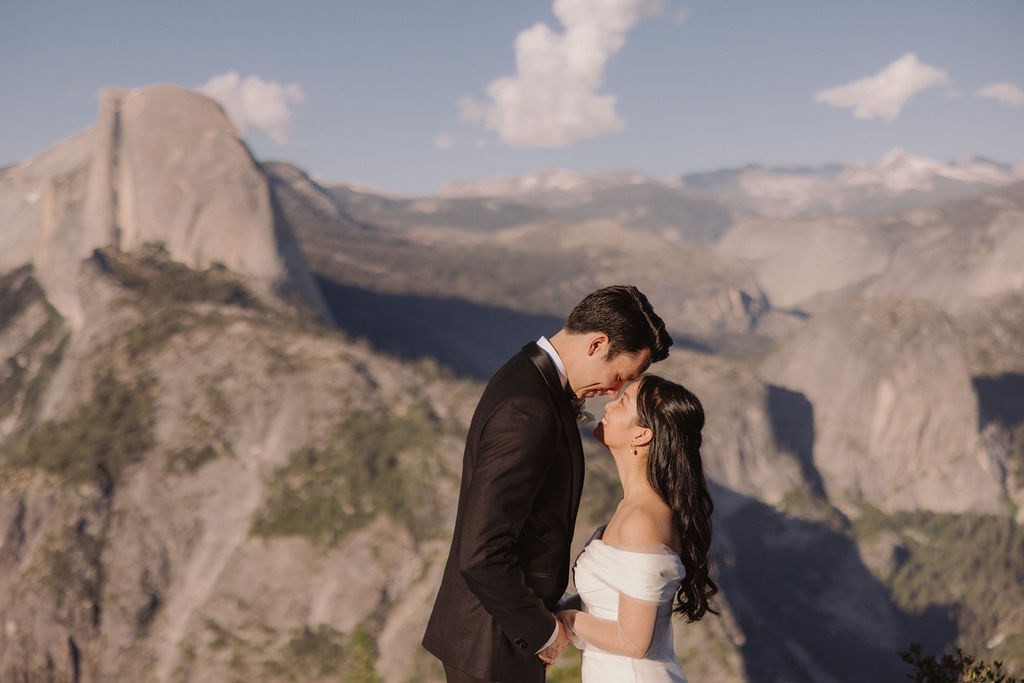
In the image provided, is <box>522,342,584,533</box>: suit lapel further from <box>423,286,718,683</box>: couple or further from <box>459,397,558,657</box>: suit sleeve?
<box>459,397,558,657</box>: suit sleeve

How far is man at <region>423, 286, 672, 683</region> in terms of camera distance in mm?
4461

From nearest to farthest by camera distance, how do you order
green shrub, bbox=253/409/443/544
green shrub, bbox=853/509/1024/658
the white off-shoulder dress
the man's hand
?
the man's hand → the white off-shoulder dress → green shrub, bbox=253/409/443/544 → green shrub, bbox=853/509/1024/658

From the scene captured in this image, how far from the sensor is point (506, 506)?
4449 mm

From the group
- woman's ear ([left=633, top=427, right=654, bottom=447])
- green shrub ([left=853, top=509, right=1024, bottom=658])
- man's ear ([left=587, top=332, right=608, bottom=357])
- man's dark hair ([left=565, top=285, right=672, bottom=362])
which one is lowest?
green shrub ([left=853, top=509, right=1024, bottom=658])

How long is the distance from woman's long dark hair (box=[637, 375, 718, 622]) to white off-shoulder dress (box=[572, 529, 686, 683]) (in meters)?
0.31

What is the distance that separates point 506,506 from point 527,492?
16 cm

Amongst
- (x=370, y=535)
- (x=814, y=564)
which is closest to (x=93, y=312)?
(x=370, y=535)

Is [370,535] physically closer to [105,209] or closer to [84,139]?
[105,209]

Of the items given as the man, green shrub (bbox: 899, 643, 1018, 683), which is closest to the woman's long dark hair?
the man

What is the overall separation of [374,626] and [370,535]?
5.58 meters

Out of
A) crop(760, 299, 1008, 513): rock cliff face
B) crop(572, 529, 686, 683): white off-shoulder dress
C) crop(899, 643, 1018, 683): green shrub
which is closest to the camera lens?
crop(572, 529, 686, 683): white off-shoulder dress

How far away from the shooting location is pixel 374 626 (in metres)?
44.4

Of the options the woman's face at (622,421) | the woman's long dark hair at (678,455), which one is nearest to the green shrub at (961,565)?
the woman's long dark hair at (678,455)

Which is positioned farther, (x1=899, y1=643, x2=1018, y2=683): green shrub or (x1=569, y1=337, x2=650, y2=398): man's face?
(x1=899, y1=643, x2=1018, y2=683): green shrub
